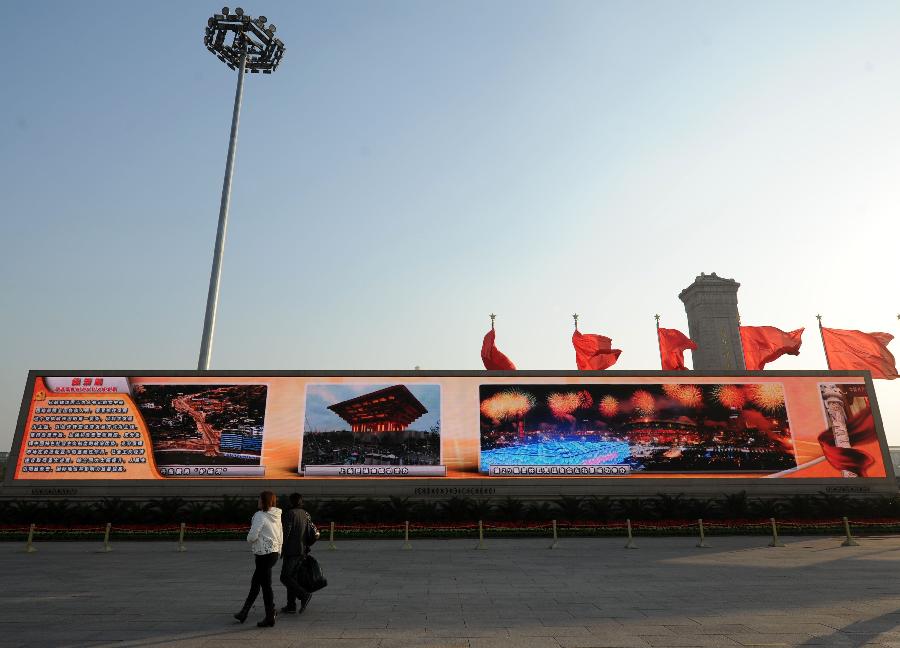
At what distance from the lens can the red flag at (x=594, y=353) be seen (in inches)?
1058

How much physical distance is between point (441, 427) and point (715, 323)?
33.0m

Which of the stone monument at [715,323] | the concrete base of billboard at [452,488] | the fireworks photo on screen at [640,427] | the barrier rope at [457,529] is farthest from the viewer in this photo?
the stone monument at [715,323]

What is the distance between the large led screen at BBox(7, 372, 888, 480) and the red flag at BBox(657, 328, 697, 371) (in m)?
3.13

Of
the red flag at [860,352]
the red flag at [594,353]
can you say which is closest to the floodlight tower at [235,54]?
the red flag at [594,353]

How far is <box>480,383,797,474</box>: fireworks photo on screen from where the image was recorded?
23062 millimetres

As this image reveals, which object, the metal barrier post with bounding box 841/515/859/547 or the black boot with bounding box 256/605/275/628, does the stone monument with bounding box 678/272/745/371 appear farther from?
the black boot with bounding box 256/605/275/628

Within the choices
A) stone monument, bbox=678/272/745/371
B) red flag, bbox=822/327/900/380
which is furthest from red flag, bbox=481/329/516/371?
stone monument, bbox=678/272/745/371

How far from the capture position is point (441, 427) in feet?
76.6

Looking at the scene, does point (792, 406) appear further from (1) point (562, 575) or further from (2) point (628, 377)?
(1) point (562, 575)

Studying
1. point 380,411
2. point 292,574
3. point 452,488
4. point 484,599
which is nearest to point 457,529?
point 452,488

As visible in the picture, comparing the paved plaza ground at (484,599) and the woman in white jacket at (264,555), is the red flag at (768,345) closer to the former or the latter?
the paved plaza ground at (484,599)

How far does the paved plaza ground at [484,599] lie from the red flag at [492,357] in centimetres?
1140

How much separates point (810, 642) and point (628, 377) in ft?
59.6

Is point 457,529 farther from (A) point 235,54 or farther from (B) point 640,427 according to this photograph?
(A) point 235,54
